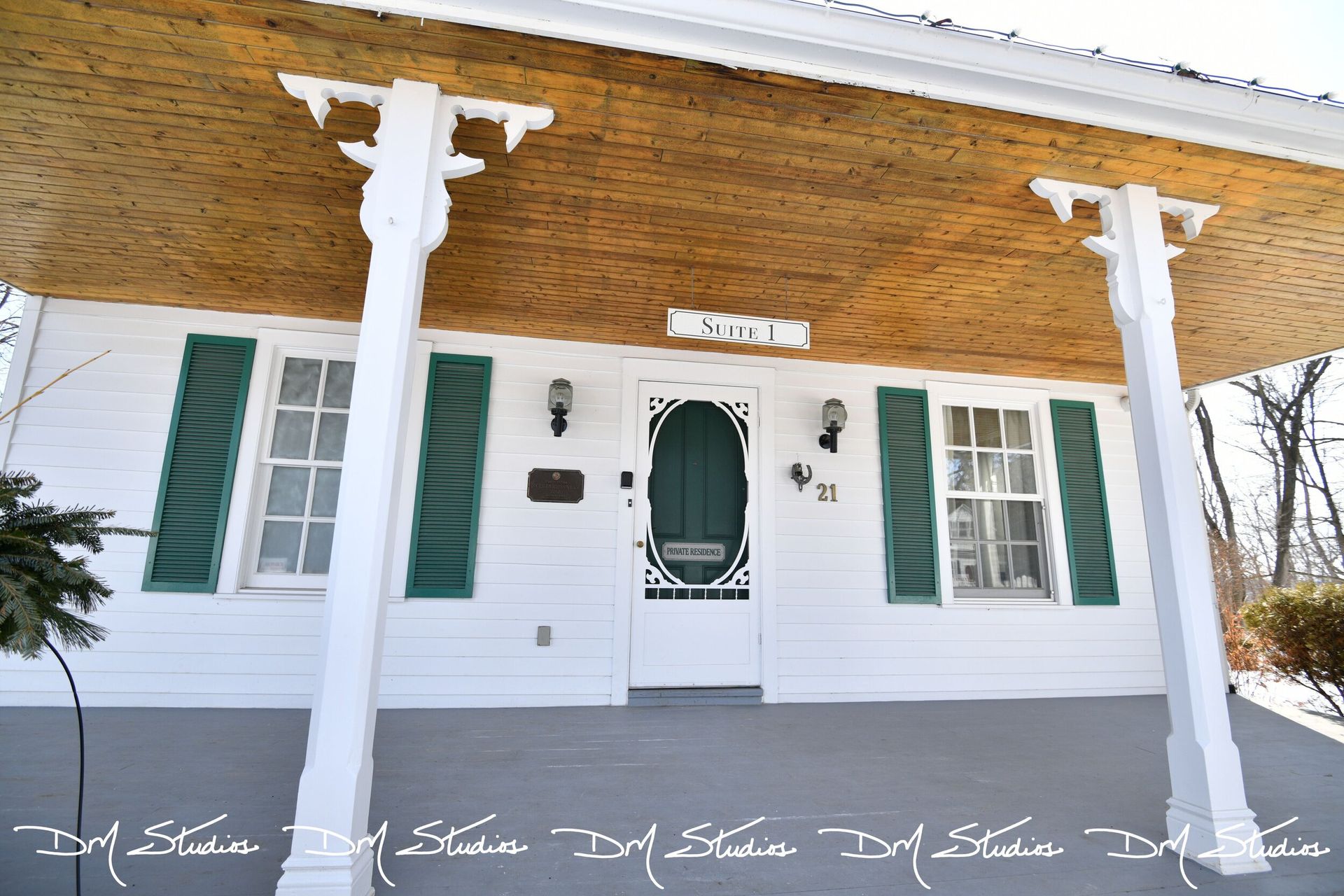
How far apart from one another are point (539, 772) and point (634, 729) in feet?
2.67

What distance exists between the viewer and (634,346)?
443 centimetres

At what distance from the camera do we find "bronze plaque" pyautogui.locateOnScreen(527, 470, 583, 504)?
163 inches

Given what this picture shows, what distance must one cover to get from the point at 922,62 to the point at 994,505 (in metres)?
3.73

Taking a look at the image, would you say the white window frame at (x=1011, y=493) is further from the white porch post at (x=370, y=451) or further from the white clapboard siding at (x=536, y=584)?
the white porch post at (x=370, y=451)

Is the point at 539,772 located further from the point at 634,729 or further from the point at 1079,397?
the point at 1079,397

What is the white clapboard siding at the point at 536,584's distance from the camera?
3.71 metres

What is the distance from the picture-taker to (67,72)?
2.11 m

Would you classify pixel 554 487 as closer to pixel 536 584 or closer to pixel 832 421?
pixel 536 584

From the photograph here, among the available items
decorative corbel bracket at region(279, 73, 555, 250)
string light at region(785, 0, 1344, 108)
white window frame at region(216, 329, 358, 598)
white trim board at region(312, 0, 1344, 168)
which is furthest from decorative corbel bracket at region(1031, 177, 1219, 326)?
white window frame at region(216, 329, 358, 598)

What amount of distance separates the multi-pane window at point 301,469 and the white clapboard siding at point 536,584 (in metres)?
0.21

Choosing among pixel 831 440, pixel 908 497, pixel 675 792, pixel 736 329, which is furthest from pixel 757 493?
pixel 675 792

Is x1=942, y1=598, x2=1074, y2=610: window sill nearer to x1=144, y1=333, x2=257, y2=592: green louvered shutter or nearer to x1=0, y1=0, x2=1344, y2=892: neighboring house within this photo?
x1=0, y1=0, x2=1344, y2=892: neighboring house

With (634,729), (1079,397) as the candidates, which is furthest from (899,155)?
(1079,397)

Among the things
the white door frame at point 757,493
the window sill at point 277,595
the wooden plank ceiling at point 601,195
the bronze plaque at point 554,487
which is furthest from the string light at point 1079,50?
the window sill at point 277,595
